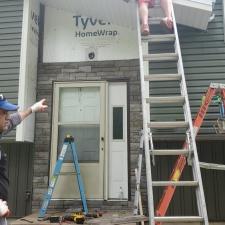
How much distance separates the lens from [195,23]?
16.6 feet

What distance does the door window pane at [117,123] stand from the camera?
215 inches

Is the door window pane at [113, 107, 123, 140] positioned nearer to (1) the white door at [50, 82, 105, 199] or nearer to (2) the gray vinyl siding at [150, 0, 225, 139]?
(1) the white door at [50, 82, 105, 199]

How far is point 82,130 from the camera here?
5.57 metres

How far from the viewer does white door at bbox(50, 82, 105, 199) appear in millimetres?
5367

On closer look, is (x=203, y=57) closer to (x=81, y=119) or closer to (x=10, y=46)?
(x=81, y=119)

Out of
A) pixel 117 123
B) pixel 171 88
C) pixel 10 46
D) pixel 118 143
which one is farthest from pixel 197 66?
pixel 10 46

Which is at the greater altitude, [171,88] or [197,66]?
[197,66]

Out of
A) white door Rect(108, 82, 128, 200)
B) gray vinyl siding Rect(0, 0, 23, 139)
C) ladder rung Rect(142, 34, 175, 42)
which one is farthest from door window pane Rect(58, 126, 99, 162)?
ladder rung Rect(142, 34, 175, 42)

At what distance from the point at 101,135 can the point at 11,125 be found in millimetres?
3061

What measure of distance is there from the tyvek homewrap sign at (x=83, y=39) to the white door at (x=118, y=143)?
54 cm

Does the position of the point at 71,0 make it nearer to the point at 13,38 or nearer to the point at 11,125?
the point at 13,38

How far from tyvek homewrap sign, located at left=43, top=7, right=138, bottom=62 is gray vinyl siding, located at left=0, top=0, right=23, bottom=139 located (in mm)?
524

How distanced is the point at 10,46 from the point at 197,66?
8.92 ft

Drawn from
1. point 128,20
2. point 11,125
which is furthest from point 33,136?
point 11,125
